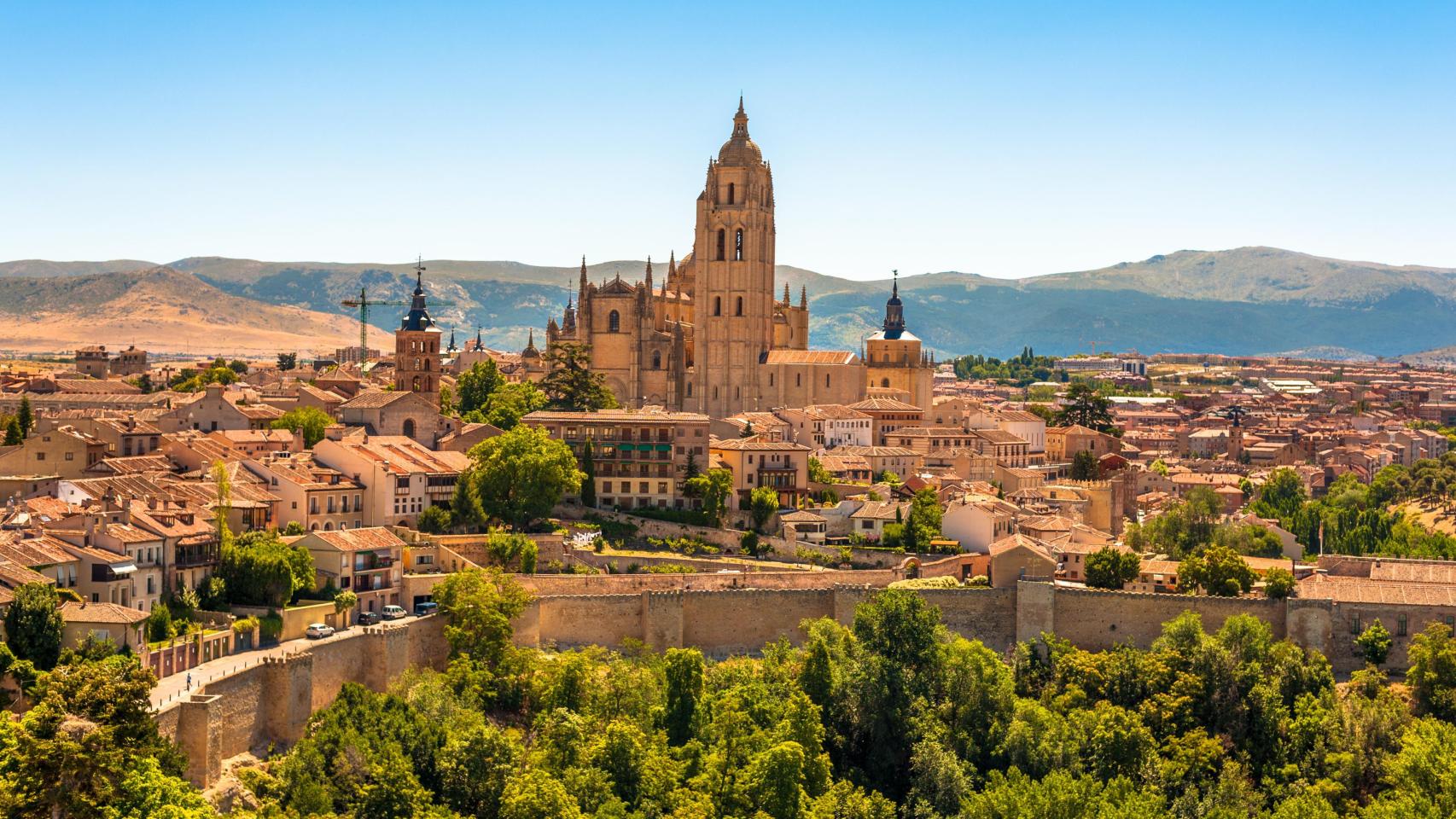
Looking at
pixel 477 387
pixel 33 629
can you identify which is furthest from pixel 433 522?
pixel 477 387

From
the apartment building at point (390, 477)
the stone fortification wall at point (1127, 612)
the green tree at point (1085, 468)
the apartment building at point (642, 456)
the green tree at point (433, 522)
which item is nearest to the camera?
the stone fortification wall at point (1127, 612)

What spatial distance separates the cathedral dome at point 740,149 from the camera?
326 ft

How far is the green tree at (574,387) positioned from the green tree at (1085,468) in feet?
72.9

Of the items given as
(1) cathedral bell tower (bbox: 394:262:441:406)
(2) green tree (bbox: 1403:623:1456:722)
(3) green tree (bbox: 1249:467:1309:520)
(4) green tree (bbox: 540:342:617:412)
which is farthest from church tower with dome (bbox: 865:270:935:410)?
(2) green tree (bbox: 1403:623:1456:722)

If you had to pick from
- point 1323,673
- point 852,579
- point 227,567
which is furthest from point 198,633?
point 1323,673

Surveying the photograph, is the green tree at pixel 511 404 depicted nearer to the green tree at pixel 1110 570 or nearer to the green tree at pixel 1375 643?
the green tree at pixel 1110 570

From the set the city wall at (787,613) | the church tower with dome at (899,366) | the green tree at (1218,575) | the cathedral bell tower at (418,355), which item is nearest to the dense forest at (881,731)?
the city wall at (787,613)

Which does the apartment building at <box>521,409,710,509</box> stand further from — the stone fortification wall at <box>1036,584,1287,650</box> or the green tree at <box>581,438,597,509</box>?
the stone fortification wall at <box>1036,584,1287,650</box>

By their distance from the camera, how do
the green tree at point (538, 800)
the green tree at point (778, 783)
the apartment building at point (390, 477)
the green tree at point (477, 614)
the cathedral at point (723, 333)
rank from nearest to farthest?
the green tree at point (538, 800) < the green tree at point (778, 783) < the green tree at point (477, 614) < the apartment building at point (390, 477) < the cathedral at point (723, 333)

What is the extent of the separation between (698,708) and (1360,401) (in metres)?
140

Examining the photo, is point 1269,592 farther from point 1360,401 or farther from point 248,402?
point 1360,401

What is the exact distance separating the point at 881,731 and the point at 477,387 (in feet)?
118

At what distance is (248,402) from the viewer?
77.1 meters

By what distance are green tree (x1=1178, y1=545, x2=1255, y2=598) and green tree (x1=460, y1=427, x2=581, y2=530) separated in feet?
65.6
